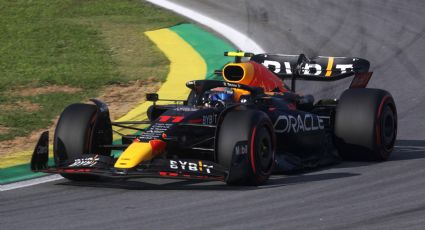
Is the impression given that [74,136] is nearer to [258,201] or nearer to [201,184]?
[201,184]

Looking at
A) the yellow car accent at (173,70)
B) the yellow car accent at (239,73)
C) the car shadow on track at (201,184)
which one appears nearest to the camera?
the car shadow on track at (201,184)

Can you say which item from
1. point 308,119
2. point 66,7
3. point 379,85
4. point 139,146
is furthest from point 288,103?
point 66,7

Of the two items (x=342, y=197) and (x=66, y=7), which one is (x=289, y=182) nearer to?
(x=342, y=197)

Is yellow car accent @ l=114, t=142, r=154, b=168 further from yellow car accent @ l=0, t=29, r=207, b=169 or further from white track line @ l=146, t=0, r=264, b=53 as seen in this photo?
white track line @ l=146, t=0, r=264, b=53

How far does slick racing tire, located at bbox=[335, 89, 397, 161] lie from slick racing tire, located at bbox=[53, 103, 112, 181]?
2.85m

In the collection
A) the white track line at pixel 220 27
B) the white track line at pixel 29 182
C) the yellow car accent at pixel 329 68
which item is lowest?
the white track line at pixel 29 182

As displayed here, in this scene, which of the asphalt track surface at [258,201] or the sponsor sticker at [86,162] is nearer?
the asphalt track surface at [258,201]

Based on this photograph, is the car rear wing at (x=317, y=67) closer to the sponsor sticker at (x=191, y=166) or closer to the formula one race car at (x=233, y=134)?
the formula one race car at (x=233, y=134)

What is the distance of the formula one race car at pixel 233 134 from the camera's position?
9.62m

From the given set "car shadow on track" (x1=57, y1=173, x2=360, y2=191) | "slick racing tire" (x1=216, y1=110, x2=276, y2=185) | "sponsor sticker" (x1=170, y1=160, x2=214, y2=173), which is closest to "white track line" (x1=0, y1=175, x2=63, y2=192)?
"car shadow on track" (x1=57, y1=173, x2=360, y2=191)

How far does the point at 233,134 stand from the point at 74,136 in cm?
172

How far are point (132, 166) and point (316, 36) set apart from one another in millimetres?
10745

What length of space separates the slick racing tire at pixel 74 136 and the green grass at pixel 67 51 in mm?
2804

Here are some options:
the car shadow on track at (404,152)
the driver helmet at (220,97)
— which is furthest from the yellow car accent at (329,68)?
the driver helmet at (220,97)
